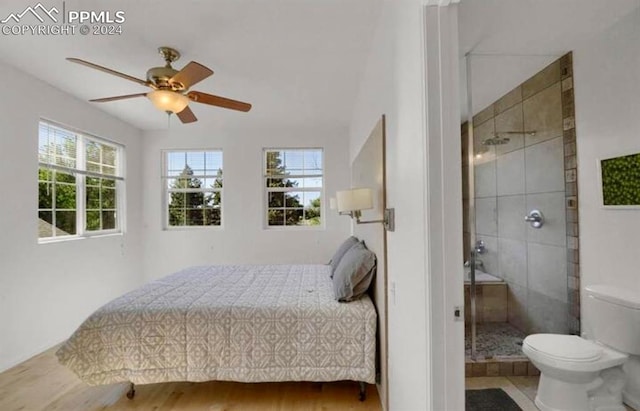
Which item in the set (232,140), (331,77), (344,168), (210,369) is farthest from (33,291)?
(344,168)

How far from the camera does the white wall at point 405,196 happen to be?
3.92 feet

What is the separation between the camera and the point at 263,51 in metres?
2.41

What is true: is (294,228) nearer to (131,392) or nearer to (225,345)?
(225,345)

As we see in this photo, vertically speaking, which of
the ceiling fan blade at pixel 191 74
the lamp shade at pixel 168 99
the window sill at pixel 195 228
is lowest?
the window sill at pixel 195 228

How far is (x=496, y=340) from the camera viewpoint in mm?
2578

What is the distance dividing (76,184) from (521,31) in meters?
4.45

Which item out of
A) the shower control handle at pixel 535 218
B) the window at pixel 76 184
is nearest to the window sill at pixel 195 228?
the window at pixel 76 184

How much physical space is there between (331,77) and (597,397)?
2983mm

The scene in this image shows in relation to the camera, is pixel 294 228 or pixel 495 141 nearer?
pixel 495 141

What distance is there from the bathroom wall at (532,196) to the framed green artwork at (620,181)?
10.2 inches

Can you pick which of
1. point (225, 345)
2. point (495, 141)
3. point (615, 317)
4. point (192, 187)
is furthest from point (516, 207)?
point (192, 187)

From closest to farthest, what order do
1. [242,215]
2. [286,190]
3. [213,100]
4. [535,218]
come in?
[213,100] → [535,218] → [242,215] → [286,190]

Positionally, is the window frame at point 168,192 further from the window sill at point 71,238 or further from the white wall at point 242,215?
the window sill at point 71,238

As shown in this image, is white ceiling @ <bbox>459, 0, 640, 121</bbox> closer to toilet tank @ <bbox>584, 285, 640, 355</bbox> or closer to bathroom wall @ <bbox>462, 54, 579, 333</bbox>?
bathroom wall @ <bbox>462, 54, 579, 333</bbox>
